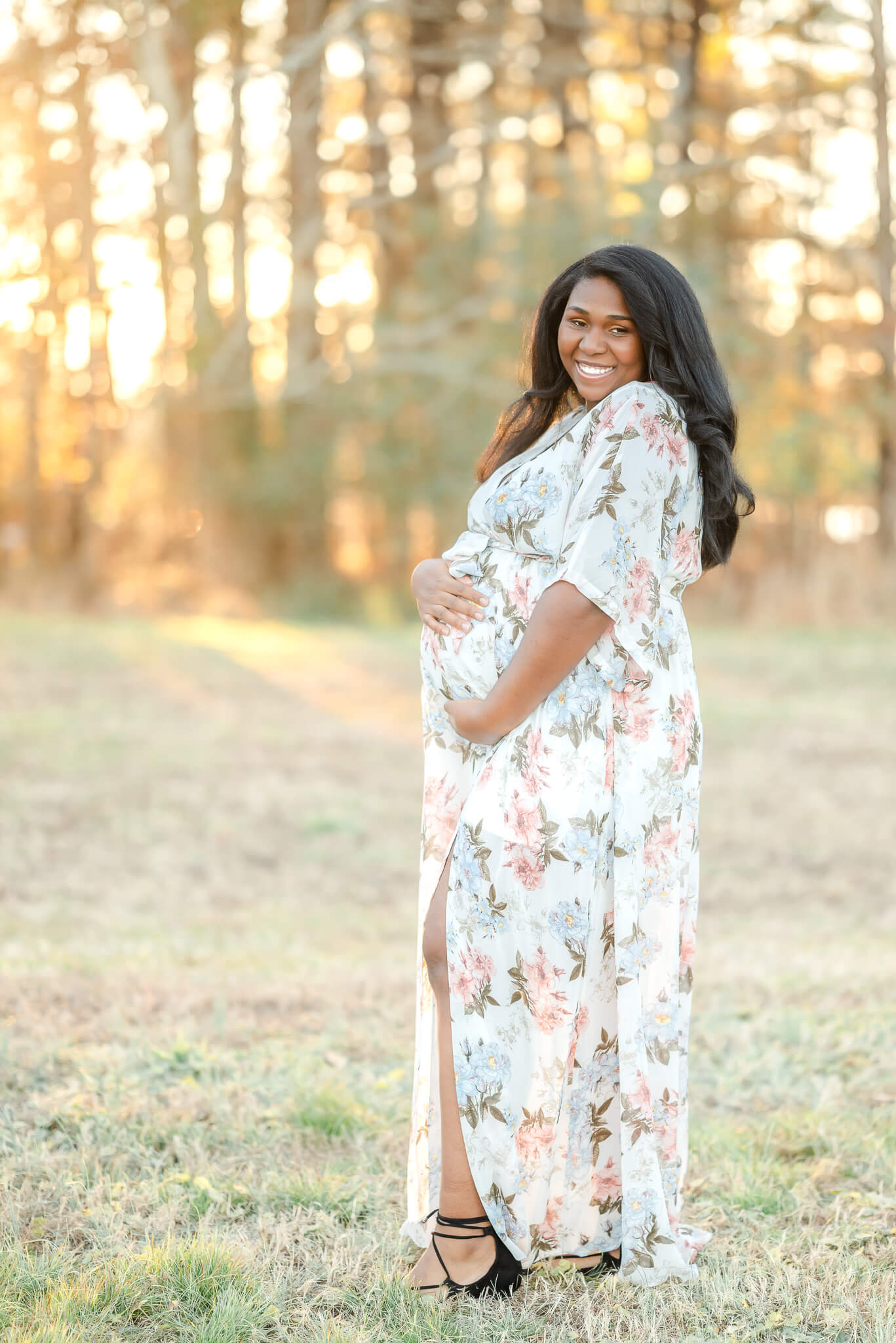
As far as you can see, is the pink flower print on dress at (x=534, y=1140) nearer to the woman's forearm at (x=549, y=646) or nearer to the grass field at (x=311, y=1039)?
the grass field at (x=311, y=1039)

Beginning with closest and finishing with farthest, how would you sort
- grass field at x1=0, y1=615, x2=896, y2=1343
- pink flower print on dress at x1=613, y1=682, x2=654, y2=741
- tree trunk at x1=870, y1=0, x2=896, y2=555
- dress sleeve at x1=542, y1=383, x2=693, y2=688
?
dress sleeve at x1=542, y1=383, x2=693, y2=688 → pink flower print on dress at x1=613, y1=682, x2=654, y2=741 → grass field at x1=0, y1=615, x2=896, y2=1343 → tree trunk at x1=870, y1=0, x2=896, y2=555

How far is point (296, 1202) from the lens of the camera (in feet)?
9.59

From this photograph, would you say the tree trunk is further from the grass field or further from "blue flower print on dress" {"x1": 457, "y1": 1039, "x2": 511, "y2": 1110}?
"blue flower print on dress" {"x1": 457, "y1": 1039, "x2": 511, "y2": 1110}

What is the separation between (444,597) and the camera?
2447 millimetres

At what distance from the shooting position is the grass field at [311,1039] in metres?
2.49

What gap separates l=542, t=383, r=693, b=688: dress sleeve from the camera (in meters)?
2.27

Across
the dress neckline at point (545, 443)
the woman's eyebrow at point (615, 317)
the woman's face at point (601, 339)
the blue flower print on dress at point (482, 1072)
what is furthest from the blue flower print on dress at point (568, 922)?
the woman's eyebrow at point (615, 317)

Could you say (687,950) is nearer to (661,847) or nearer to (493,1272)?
(661,847)

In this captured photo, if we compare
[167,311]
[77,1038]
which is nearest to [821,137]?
[167,311]

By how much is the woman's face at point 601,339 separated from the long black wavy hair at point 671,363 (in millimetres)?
17

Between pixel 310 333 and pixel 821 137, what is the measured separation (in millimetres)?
7219

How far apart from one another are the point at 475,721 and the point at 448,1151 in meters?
0.77

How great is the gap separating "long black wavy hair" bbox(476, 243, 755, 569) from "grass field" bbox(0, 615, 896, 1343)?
58.6 inches

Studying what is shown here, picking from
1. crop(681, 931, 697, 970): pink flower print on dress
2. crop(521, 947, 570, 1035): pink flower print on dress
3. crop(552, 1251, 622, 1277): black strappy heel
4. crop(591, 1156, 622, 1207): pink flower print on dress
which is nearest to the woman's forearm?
crop(521, 947, 570, 1035): pink flower print on dress
